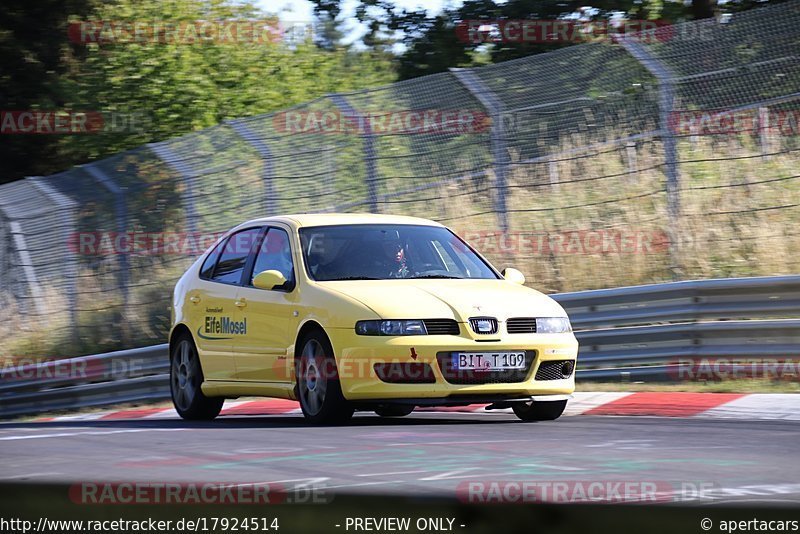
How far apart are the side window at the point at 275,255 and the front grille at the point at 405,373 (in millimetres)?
1203

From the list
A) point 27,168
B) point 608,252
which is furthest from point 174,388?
point 27,168

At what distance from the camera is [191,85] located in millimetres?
23531

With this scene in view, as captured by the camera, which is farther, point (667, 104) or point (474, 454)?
point (667, 104)

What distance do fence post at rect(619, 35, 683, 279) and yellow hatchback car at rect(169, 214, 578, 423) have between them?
3.33 metres

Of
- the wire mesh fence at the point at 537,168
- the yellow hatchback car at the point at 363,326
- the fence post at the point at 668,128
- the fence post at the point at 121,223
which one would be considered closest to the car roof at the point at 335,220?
the yellow hatchback car at the point at 363,326

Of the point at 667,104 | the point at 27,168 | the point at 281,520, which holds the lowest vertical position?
the point at 27,168

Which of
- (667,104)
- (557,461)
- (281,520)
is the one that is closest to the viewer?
(281,520)

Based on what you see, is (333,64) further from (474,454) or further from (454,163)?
(474,454)

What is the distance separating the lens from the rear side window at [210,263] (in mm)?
10258

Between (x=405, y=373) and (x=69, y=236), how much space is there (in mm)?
10636

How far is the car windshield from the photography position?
9.09 metres

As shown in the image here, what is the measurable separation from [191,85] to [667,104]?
12.9m

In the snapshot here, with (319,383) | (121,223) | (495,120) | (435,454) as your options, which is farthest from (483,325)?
(121,223)

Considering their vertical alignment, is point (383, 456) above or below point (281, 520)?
below
